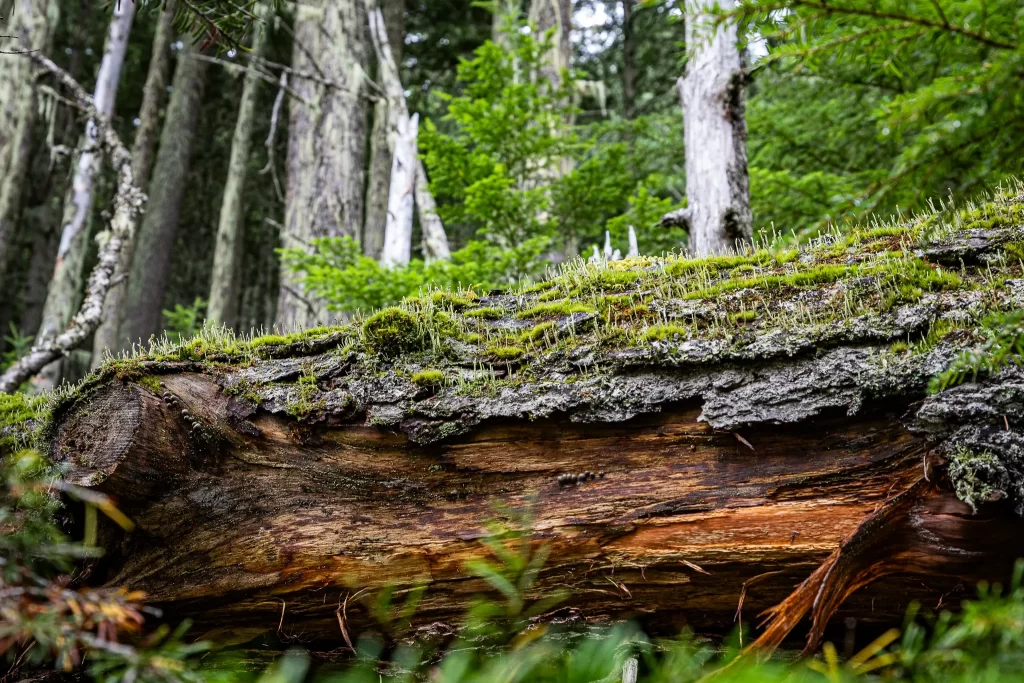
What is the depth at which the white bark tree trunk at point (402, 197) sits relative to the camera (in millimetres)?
9445

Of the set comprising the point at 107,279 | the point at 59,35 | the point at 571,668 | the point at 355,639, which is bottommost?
the point at 355,639

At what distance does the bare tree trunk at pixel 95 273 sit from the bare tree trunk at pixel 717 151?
5038 millimetres

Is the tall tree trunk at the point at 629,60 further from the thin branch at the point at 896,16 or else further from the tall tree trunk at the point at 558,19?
the thin branch at the point at 896,16

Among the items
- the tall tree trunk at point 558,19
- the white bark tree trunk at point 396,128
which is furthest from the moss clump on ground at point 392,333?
the tall tree trunk at point 558,19

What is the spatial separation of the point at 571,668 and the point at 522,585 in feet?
4.78

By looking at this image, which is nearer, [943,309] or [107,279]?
[943,309]

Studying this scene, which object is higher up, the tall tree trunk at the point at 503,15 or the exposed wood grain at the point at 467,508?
the tall tree trunk at the point at 503,15

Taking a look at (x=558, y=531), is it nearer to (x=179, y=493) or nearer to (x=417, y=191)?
(x=179, y=493)

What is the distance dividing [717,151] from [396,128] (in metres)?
5.81

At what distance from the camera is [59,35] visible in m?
16.3

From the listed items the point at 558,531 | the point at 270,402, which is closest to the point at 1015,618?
the point at 558,531

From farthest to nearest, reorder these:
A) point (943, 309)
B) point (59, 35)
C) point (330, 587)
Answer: point (59, 35), point (330, 587), point (943, 309)

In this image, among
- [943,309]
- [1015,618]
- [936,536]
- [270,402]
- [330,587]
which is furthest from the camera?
[270,402]

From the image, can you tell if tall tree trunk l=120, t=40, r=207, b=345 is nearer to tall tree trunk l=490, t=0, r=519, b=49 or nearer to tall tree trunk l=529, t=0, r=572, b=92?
tall tree trunk l=490, t=0, r=519, b=49
